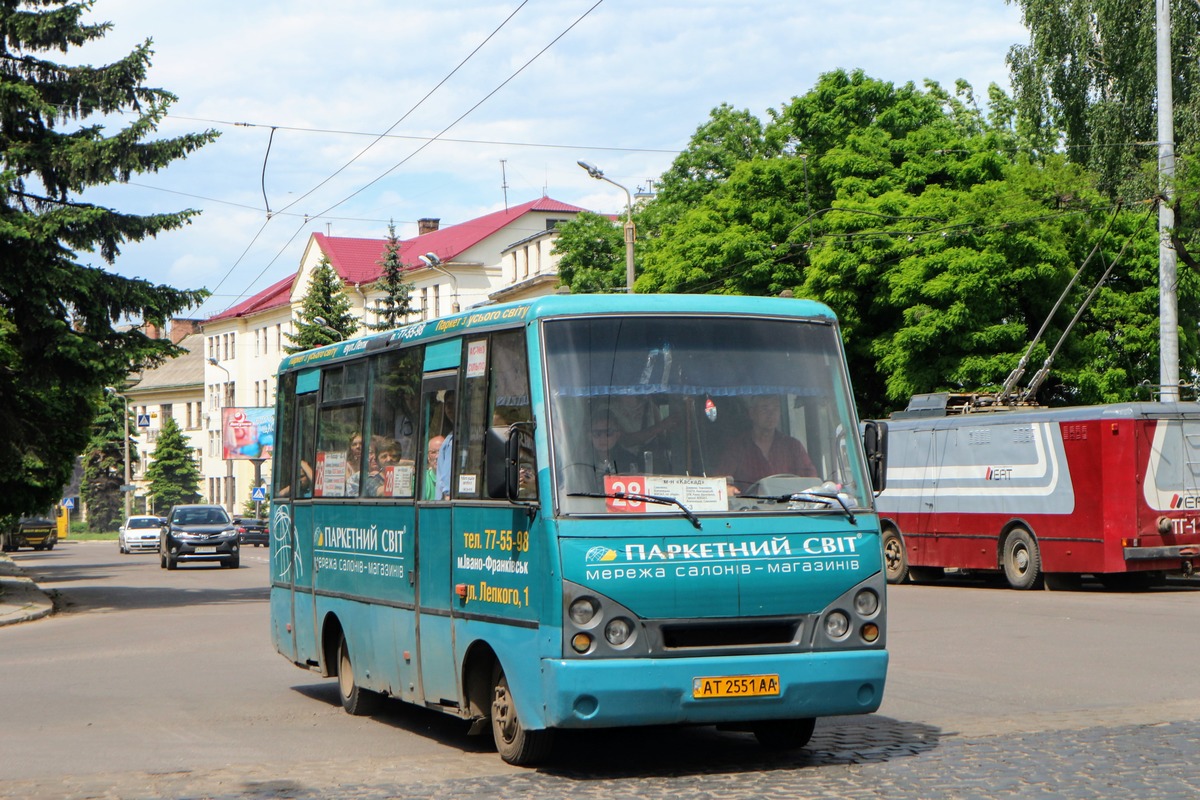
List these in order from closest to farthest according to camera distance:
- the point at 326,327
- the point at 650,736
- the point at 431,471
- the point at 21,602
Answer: the point at 431,471, the point at 650,736, the point at 21,602, the point at 326,327

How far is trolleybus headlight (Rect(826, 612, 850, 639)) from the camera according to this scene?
29.5ft

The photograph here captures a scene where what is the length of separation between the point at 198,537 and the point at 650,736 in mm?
35757

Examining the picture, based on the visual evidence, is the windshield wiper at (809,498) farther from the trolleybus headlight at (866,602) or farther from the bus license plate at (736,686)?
the bus license plate at (736,686)

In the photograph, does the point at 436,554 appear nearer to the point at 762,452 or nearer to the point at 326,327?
the point at 762,452

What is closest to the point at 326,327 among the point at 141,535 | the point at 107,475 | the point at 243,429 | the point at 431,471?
the point at 243,429

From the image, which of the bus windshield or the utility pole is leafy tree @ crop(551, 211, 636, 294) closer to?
the utility pole

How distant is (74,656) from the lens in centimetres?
1852

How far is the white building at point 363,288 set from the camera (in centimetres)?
8500

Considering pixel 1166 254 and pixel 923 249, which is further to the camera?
pixel 923 249

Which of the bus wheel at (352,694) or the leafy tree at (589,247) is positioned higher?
the leafy tree at (589,247)

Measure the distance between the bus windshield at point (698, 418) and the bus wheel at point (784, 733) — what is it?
1400mm

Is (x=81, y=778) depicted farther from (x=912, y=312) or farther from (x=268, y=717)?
(x=912, y=312)

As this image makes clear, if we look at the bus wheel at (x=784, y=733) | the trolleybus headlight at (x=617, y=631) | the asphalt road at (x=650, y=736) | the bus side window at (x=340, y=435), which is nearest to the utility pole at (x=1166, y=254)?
the asphalt road at (x=650, y=736)

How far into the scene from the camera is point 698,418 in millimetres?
9172
